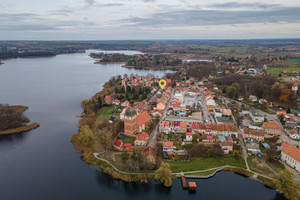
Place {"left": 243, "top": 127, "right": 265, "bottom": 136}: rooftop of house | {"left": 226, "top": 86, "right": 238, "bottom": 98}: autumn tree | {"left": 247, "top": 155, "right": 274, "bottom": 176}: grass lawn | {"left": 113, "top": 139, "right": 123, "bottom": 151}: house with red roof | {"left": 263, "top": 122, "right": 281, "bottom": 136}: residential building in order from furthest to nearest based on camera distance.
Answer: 1. {"left": 226, "top": 86, "right": 238, "bottom": 98}: autumn tree
2. {"left": 263, "top": 122, "right": 281, "bottom": 136}: residential building
3. {"left": 243, "top": 127, "right": 265, "bottom": 136}: rooftop of house
4. {"left": 113, "top": 139, "right": 123, "bottom": 151}: house with red roof
5. {"left": 247, "top": 155, "right": 274, "bottom": 176}: grass lawn

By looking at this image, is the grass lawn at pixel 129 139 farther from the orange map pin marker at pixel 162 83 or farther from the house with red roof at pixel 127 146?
Answer: the orange map pin marker at pixel 162 83

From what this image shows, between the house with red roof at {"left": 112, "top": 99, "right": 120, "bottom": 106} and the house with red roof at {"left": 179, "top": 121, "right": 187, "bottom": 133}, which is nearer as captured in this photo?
the house with red roof at {"left": 179, "top": 121, "right": 187, "bottom": 133}

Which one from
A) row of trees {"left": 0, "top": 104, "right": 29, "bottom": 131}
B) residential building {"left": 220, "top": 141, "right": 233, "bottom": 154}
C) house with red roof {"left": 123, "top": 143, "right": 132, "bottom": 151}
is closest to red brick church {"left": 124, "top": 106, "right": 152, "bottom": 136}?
house with red roof {"left": 123, "top": 143, "right": 132, "bottom": 151}

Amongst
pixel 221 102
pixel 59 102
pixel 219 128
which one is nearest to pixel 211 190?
pixel 219 128

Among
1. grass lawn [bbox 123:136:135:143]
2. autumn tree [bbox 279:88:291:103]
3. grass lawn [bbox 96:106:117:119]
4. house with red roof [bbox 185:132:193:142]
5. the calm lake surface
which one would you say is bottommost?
the calm lake surface

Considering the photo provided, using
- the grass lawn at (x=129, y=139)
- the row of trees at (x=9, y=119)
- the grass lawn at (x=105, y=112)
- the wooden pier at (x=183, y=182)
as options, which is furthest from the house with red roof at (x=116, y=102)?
the wooden pier at (x=183, y=182)

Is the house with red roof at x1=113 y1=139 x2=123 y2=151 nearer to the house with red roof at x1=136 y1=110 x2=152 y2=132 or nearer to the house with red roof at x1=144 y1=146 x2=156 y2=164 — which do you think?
the house with red roof at x1=144 y1=146 x2=156 y2=164
